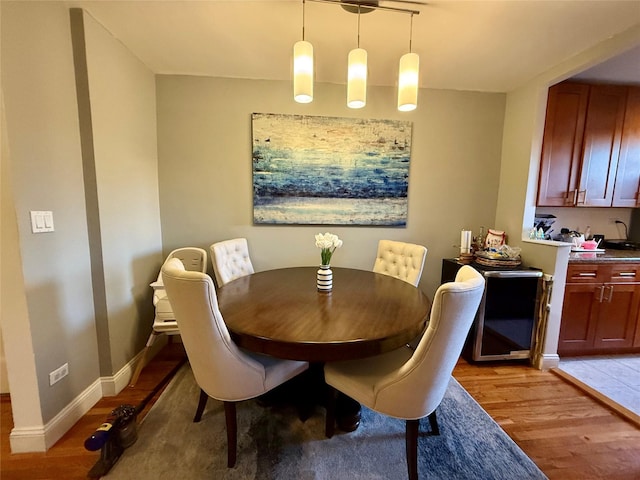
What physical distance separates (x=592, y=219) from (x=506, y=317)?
177 cm

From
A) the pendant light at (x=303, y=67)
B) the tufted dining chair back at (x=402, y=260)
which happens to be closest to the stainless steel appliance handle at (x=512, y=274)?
the tufted dining chair back at (x=402, y=260)

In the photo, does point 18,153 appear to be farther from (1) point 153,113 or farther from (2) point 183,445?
(2) point 183,445

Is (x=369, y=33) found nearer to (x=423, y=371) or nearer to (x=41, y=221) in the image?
(x=423, y=371)

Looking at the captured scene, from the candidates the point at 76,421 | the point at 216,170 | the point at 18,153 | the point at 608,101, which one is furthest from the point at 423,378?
the point at 608,101

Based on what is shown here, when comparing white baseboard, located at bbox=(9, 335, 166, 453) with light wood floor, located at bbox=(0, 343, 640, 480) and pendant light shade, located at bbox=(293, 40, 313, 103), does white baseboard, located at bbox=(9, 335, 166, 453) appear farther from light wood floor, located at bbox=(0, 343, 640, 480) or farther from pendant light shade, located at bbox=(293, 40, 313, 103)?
pendant light shade, located at bbox=(293, 40, 313, 103)

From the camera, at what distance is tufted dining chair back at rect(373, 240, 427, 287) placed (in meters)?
2.23

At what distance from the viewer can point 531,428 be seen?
5.62 feet

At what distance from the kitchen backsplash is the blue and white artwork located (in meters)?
1.70

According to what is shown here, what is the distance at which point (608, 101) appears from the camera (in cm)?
256

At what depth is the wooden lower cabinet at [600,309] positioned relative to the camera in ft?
7.92

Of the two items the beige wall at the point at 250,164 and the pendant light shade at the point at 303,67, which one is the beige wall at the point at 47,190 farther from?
the pendant light shade at the point at 303,67

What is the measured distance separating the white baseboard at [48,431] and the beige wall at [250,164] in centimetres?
138

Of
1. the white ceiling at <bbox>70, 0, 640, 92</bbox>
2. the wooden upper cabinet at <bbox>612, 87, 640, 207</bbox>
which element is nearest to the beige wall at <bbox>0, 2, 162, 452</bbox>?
the white ceiling at <bbox>70, 0, 640, 92</bbox>

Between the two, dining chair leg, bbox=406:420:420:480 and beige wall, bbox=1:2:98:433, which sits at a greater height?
beige wall, bbox=1:2:98:433
